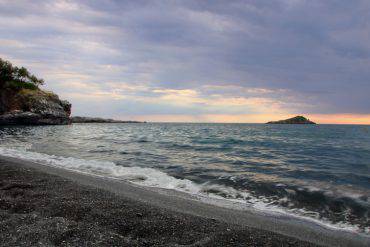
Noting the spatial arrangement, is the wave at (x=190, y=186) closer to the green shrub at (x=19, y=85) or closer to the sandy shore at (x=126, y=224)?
the sandy shore at (x=126, y=224)

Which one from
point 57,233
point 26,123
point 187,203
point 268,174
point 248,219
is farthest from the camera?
point 26,123

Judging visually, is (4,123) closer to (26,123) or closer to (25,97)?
(26,123)

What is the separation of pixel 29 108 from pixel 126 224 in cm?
7886

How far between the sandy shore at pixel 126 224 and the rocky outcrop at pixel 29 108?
231ft

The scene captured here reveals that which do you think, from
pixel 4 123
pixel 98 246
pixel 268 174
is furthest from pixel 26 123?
pixel 98 246

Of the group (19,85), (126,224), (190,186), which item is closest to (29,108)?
(19,85)

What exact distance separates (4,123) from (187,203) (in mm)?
73136

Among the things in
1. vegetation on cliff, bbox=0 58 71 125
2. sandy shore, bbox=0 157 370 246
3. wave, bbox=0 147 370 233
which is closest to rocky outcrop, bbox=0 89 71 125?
vegetation on cliff, bbox=0 58 71 125

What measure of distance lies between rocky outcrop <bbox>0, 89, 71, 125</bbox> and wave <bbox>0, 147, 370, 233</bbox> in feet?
203

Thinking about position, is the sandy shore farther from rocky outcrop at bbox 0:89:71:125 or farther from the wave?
rocky outcrop at bbox 0:89:71:125

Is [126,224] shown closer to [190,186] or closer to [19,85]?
[190,186]

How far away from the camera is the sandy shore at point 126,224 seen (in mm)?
4645

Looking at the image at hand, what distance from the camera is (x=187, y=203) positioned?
309 inches

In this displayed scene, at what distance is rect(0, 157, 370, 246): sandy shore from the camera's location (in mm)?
4645
